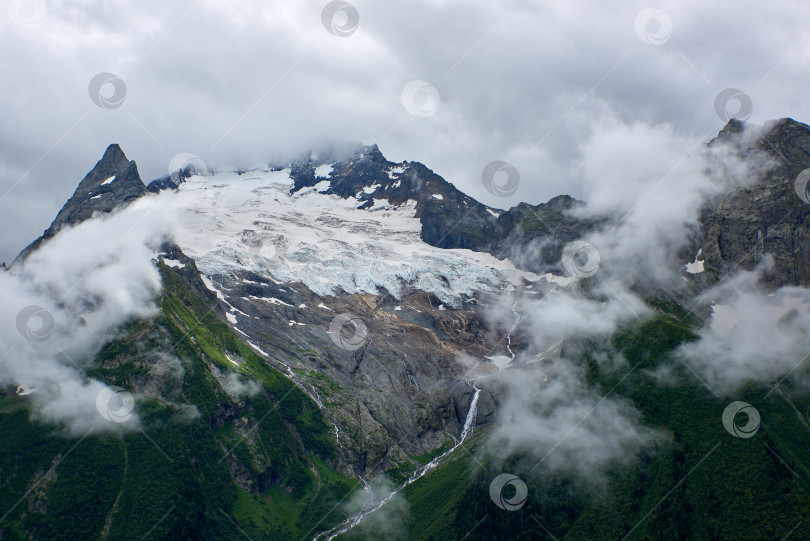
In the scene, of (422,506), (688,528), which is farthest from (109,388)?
(688,528)

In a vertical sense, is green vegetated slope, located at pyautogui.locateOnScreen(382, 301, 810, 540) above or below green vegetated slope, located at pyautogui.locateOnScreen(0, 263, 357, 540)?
above

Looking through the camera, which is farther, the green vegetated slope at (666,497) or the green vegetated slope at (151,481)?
the green vegetated slope at (666,497)

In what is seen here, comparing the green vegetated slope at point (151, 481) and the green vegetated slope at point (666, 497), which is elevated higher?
the green vegetated slope at point (666, 497)

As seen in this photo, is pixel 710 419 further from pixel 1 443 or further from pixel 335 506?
pixel 1 443

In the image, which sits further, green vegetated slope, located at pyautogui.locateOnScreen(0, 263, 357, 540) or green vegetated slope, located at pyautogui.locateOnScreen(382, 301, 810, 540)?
green vegetated slope, located at pyautogui.locateOnScreen(382, 301, 810, 540)

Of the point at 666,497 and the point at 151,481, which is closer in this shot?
the point at 151,481

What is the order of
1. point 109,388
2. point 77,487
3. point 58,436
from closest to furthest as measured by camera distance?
point 77,487
point 58,436
point 109,388

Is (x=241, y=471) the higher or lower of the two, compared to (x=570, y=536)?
lower

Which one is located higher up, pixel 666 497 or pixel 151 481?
pixel 666 497
